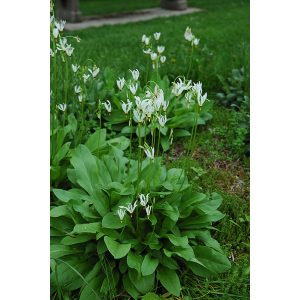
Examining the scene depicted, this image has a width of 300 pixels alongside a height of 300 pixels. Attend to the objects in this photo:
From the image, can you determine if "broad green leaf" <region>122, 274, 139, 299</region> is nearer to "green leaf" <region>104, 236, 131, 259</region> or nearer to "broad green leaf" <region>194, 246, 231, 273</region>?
"green leaf" <region>104, 236, 131, 259</region>

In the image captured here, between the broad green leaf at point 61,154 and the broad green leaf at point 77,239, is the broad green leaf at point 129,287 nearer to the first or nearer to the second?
the broad green leaf at point 77,239

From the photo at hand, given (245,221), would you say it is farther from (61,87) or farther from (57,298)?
(61,87)

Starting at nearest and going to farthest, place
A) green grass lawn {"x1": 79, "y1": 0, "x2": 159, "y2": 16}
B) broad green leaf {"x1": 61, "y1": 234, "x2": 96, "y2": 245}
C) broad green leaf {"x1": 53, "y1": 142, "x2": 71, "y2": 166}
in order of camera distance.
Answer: broad green leaf {"x1": 61, "y1": 234, "x2": 96, "y2": 245}, broad green leaf {"x1": 53, "y1": 142, "x2": 71, "y2": 166}, green grass lawn {"x1": 79, "y1": 0, "x2": 159, "y2": 16}

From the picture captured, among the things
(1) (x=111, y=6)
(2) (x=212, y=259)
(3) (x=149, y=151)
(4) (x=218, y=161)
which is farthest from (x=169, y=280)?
(1) (x=111, y=6)

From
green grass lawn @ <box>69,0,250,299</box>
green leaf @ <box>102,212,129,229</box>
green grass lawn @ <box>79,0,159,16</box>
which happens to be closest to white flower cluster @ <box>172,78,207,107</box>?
green grass lawn @ <box>69,0,250,299</box>

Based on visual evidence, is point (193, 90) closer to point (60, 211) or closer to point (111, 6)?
point (60, 211)
